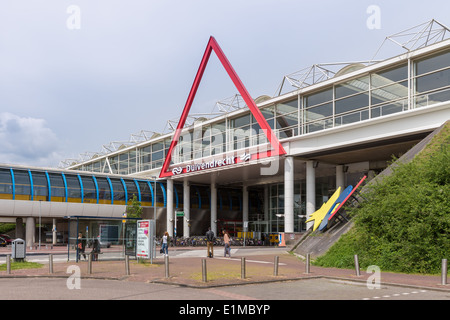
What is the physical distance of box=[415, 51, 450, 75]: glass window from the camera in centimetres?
2719

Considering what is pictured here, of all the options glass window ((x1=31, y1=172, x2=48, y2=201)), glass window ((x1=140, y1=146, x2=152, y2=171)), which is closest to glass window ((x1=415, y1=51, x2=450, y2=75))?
glass window ((x1=31, y1=172, x2=48, y2=201))

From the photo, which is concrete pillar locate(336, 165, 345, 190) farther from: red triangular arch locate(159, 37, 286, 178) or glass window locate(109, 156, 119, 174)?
glass window locate(109, 156, 119, 174)

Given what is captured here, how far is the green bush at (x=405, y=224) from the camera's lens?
53.3 ft

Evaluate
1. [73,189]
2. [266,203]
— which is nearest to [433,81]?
[266,203]

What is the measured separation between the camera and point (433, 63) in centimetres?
2772

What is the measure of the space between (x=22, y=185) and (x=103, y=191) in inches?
327

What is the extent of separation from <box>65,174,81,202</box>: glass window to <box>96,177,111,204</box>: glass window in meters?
2.33

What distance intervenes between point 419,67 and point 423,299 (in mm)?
21009

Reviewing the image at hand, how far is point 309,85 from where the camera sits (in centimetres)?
3525

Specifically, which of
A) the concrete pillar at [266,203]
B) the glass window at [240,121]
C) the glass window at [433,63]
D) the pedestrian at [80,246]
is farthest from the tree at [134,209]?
the glass window at [433,63]

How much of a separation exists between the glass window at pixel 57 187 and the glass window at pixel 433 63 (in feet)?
106

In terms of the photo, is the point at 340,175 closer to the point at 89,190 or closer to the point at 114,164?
the point at 89,190

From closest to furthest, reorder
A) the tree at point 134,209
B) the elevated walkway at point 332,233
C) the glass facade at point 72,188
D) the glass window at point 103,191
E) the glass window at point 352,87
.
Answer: the elevated walkway at point 332,233
the glass window at point 352,87
the glass facade at point 72,188
the tree at point 134,209
the glass window at point 103,191

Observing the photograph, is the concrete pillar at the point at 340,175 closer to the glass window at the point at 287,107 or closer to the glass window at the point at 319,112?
the glass window at the point at 319,112
